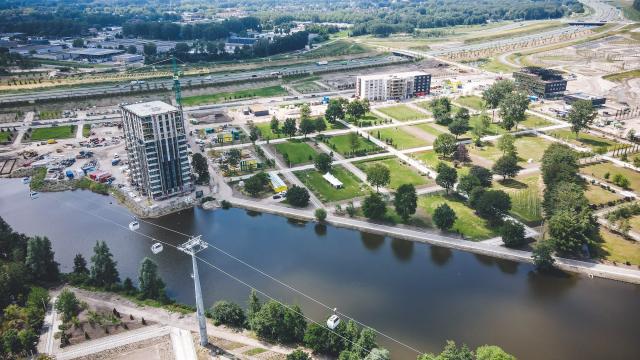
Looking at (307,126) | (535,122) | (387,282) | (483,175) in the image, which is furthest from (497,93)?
(387,282)

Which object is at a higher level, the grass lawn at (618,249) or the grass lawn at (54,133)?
the grass lawn at (54,133)

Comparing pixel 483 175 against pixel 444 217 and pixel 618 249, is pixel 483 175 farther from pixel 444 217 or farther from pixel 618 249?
pixel 618 249

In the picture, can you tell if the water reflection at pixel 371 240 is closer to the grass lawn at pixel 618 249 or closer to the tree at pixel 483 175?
the tree at pixel 483 175

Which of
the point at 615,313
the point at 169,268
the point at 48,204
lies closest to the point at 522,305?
the point at 615,313

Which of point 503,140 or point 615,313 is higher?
point 503,140

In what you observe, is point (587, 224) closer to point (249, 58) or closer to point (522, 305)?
point (522, 305)

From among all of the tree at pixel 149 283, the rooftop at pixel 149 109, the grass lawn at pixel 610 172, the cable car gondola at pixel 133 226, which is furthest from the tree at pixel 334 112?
the tree at pixel 149 283

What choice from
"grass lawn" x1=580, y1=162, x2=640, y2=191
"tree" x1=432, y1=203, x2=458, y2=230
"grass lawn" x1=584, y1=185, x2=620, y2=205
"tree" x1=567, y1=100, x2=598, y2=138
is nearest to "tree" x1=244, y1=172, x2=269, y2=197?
"tree" x1=432, y1=203, x2=458, y2=230
